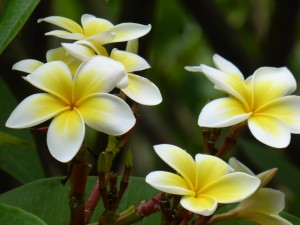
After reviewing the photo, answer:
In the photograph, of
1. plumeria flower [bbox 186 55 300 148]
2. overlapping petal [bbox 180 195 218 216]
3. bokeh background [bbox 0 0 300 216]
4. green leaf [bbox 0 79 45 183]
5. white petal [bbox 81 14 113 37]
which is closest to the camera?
overlapping petal [bbox 180 195 218 216]

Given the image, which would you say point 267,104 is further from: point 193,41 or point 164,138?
point 193,41

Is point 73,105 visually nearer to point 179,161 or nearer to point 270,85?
point 179,161

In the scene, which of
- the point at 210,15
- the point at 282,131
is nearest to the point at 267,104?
the point at 282,131

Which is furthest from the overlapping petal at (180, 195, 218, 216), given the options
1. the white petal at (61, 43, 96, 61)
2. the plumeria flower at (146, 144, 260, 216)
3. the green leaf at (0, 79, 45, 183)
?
the green leaf at (0, 79, 45, 183)

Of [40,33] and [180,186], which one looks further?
[40,33]

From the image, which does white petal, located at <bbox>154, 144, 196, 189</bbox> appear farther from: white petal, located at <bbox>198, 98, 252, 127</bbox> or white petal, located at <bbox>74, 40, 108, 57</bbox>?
white petal, located at <bbox>74, 40, 108, 57</bbox>
